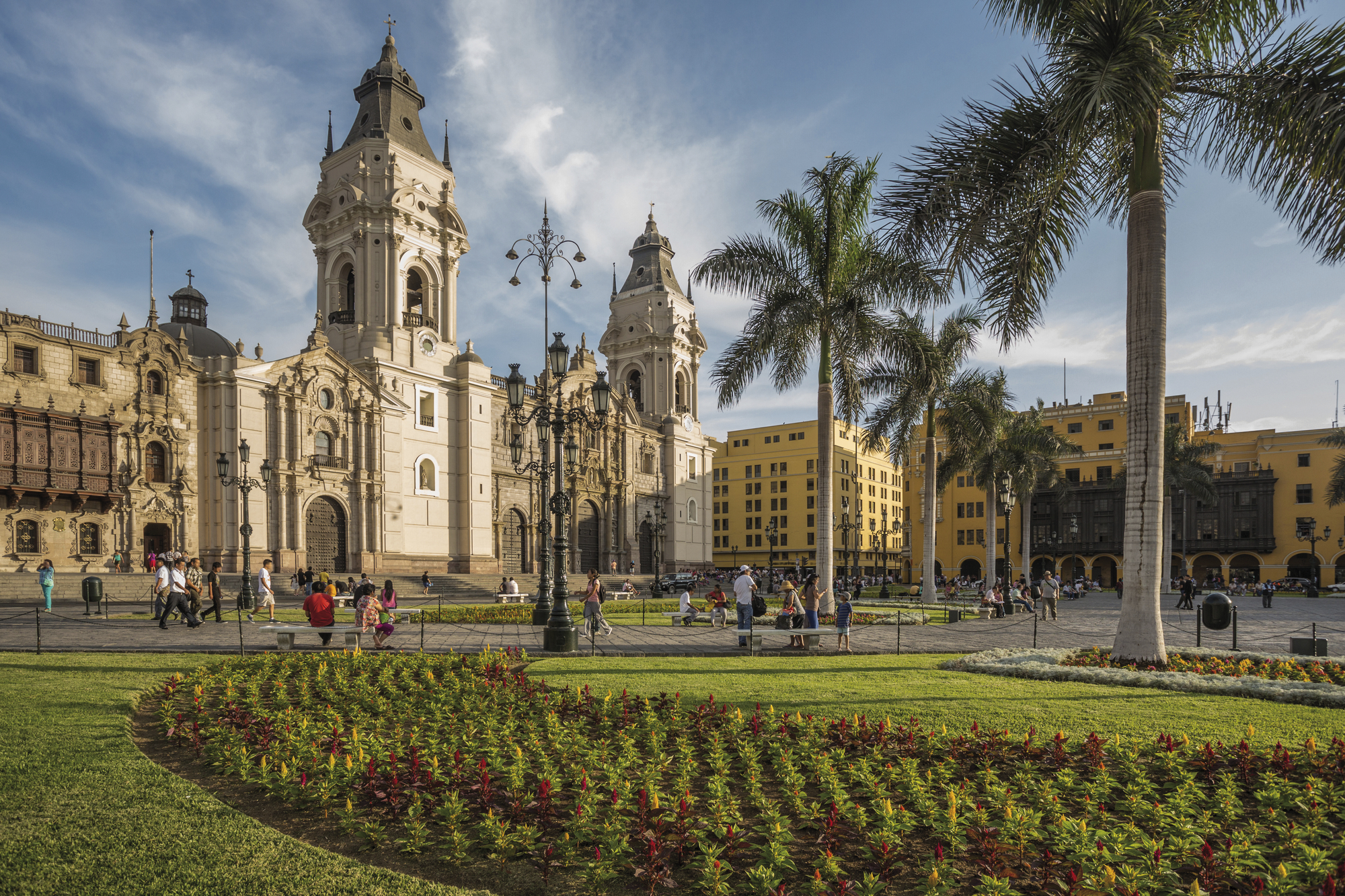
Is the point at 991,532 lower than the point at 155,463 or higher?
lower

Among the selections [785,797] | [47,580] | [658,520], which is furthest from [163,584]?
[658,520]

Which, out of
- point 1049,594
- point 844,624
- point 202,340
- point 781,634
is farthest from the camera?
point 202,340

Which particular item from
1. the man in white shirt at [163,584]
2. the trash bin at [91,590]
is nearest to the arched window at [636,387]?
the trash bin at [91,590]

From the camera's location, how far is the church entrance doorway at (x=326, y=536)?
39250 millimetres

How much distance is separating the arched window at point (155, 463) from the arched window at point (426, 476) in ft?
39.5

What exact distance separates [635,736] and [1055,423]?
231 ft

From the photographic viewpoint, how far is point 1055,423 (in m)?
69.8

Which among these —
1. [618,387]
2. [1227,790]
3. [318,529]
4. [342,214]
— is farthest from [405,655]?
[618,387]

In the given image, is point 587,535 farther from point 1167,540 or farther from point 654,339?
point 1167,540

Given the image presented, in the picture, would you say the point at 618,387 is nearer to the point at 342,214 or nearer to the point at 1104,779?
the point at 342,214

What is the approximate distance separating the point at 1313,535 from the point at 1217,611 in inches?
2303

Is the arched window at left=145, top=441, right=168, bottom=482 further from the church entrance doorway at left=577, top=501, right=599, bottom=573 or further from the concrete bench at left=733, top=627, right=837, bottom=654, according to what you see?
the concrete bench at left=733, top=627, right=837, bottom=654

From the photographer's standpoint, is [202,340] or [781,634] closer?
[781,634]

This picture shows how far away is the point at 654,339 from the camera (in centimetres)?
6200
